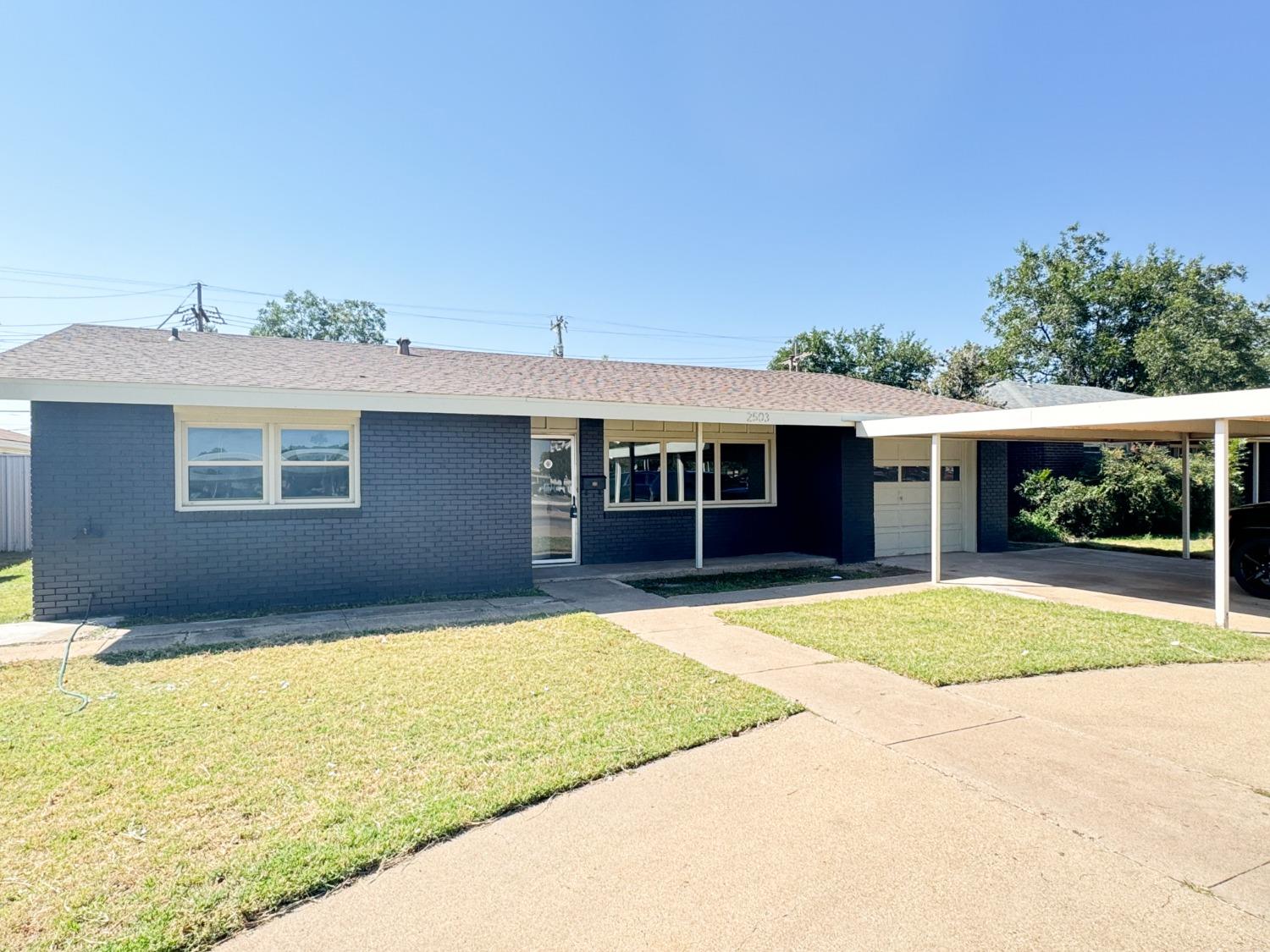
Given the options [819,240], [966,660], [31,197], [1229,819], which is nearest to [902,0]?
Answer: [966,660]

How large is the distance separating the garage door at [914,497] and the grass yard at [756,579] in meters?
1.53

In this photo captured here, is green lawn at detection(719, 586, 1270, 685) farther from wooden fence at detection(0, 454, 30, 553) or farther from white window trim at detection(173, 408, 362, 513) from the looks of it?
wooden fence at detection(0, 454, 30, 553)

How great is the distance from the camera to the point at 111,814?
340 cm

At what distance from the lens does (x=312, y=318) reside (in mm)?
41531

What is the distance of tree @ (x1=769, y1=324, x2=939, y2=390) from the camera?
132 feet

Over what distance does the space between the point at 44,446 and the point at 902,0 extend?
12.9 m

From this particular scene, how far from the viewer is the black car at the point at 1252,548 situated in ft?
30.7

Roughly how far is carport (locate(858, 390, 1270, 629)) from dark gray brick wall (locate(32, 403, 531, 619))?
19.9 ft

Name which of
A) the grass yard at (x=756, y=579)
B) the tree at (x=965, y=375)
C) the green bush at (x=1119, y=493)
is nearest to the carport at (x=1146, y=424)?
the grass yard at (x=756, y=579)

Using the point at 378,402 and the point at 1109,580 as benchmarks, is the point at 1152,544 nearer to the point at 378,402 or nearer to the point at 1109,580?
the point at 1109,580

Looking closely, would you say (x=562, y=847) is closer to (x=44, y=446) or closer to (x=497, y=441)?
(x=497, y=441)

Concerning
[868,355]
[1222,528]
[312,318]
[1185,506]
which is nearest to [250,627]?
[1222,528]

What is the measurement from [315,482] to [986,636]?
8.00m

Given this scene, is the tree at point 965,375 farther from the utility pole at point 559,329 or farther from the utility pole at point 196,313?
the utility pole at point 196,313
